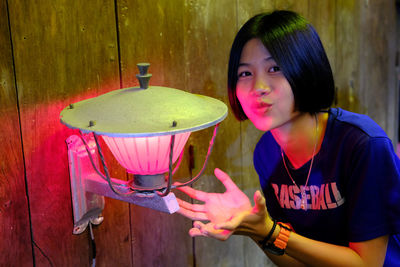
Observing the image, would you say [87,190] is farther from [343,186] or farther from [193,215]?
[343,186]

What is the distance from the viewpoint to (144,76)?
42.2 inches

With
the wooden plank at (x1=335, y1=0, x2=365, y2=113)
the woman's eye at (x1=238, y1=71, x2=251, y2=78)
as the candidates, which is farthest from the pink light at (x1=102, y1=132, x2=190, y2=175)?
the wooden plank at (x1=335, y1=0, x2=365, y2=113)

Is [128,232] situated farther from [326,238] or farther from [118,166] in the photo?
[326,238]

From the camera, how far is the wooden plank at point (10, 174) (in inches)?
44.8

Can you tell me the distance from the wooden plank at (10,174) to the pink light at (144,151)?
0.29 m

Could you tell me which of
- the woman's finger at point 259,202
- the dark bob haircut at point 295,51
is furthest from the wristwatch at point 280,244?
the dark bob haircut at point 295,51

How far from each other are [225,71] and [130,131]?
0.89 m

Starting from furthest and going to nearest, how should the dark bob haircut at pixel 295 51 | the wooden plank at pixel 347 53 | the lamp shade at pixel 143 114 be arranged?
the wooden plank at pixel 347 53, the dark bob haircut at pixel 295 51, the lamp shade at pixel 143 114

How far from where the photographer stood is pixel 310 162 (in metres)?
1.42

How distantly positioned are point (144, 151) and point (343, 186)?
673 millimetres

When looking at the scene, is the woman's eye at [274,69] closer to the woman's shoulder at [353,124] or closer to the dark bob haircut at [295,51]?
the dark bob haircut at [295,51]

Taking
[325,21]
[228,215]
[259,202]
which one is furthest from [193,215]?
[325,21]

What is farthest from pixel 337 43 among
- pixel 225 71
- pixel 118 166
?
pixel 118 166

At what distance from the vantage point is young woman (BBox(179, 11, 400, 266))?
125cm
